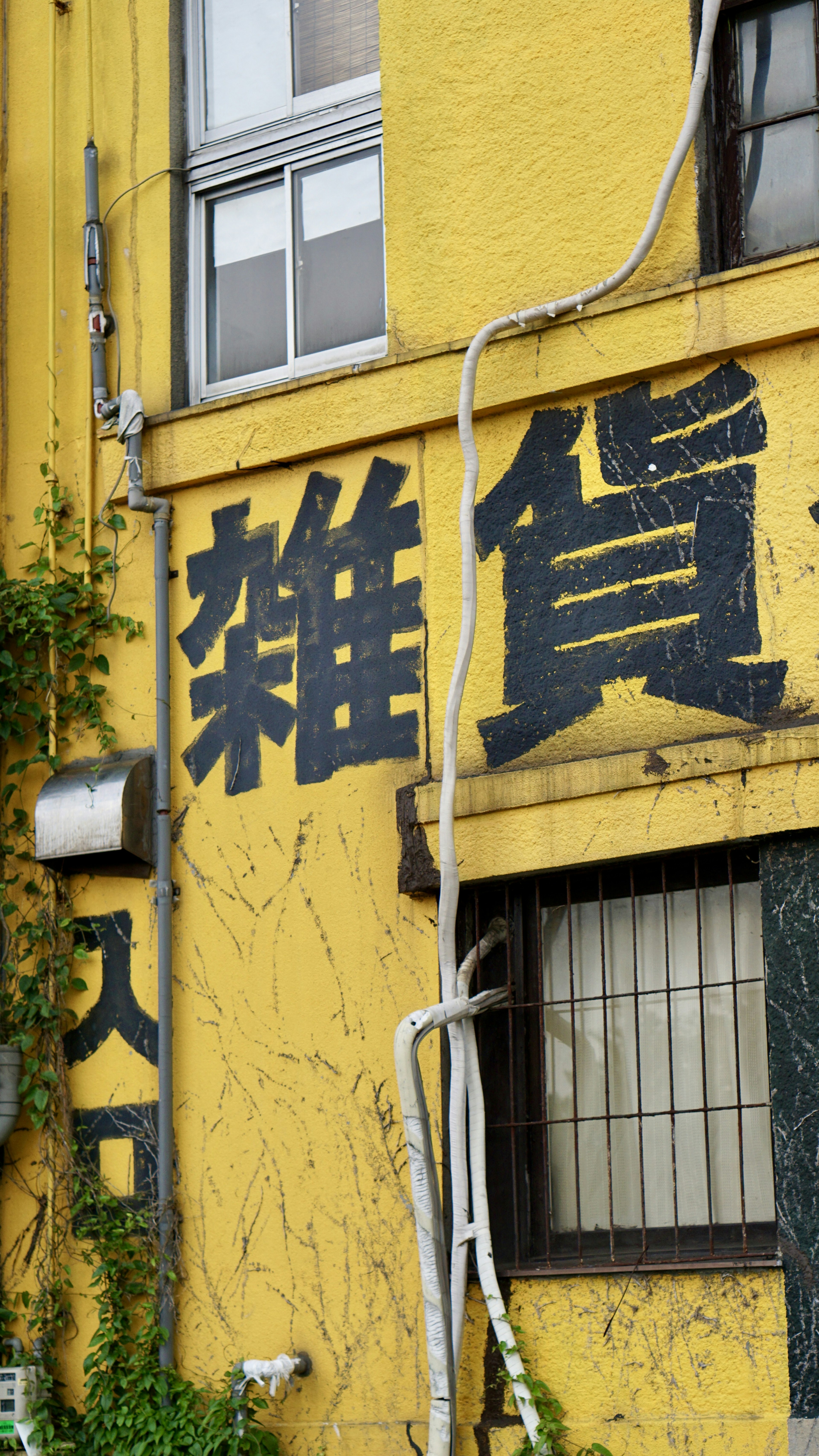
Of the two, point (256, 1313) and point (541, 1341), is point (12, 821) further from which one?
point (541, 1341)

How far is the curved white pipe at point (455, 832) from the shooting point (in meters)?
5.66

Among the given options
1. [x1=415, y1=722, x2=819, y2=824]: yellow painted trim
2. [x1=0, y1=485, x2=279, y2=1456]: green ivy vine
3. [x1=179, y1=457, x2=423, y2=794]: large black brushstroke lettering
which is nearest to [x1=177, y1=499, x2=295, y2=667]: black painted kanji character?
[x1=179, y1=457, x2=423, y2=794]: large black brushstroke lettering

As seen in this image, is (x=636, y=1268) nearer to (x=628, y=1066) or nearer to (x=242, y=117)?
(x=628, y=1066)

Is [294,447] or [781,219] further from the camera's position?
[294,447]

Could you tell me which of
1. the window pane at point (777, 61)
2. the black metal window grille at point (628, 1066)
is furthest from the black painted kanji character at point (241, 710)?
the window pane at point (777, 61)

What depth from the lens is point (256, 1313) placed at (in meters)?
6.18

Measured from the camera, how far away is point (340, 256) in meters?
7.07

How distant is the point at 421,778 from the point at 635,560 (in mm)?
1060

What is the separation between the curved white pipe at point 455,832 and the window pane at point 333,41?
1.63 m

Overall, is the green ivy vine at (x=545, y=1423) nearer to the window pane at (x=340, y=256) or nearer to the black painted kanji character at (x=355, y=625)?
the black painted kanji character at (x=355, y=625)

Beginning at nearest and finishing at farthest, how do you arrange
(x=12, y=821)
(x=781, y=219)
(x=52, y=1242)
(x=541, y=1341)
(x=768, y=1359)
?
(x=768, y=1359), (x=541, y=1341), (x=781, y=219), (x=52, y=1242), (x=12, y=821)

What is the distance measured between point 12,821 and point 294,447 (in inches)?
74.3

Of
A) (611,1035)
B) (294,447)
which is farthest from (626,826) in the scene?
(294,447)

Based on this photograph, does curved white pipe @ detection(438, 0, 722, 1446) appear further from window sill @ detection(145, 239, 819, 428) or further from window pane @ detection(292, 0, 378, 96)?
window pane @ detection(292, 0, 378, 96)
